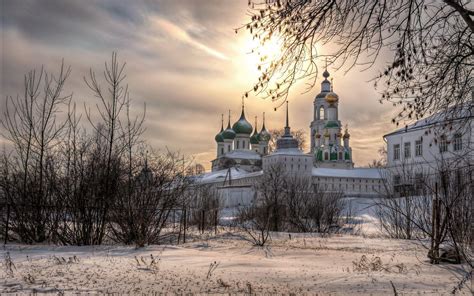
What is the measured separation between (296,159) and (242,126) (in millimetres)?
21232

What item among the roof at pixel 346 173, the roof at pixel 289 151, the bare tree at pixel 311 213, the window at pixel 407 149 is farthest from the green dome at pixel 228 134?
the bare tree at pixel 311 213

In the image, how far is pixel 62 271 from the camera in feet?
23.1

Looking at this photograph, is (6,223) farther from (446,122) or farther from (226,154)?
(226,154)

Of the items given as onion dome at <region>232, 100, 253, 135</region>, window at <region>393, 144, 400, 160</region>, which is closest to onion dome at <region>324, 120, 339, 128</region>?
onion dome at <region>232, 100, 253, 135</region>

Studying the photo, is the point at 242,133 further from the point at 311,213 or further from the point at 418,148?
the point at 311,213

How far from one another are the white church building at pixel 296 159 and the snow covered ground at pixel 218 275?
3552cm

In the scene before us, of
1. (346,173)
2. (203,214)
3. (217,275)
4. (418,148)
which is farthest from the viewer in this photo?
(346,173)

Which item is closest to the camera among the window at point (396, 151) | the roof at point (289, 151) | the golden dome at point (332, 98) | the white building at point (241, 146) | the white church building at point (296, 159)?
the window at point (396, 151)

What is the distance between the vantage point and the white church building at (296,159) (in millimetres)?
56750

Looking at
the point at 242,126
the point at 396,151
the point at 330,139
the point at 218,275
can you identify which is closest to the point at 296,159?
the point at 330,139

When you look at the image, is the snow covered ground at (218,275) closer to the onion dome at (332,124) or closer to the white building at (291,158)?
the white building at (291,158)

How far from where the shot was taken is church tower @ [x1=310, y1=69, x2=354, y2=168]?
69.3 metres

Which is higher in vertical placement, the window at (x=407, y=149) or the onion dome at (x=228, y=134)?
the onion dome at (x=228, y=134)

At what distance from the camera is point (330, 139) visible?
70125 millimetres
